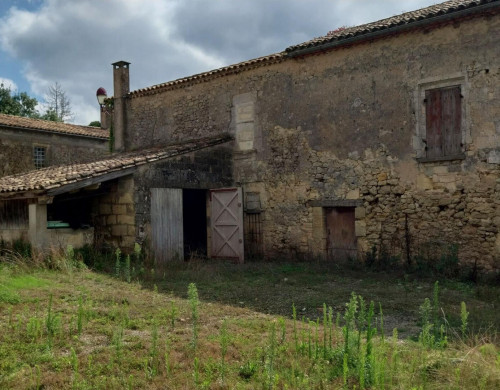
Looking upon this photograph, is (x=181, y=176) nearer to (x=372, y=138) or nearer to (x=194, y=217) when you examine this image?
(x=194, y=217)

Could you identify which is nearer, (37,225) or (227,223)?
(37,225)

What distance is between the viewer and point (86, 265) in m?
9.97

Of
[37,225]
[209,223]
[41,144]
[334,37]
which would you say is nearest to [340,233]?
[209,223]

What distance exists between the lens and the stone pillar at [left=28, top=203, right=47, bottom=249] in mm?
10227

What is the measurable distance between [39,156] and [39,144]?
20.3 inches

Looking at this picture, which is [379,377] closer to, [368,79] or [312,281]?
[312,281]

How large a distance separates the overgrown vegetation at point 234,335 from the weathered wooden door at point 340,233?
7.33ft

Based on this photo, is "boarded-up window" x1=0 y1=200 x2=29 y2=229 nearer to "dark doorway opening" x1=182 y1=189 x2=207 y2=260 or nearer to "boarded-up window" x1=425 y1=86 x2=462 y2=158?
"dark doorway opening" x1=182 y1=189 x2=207 y2=260

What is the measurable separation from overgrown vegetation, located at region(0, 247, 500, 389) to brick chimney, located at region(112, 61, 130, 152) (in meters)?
8.11

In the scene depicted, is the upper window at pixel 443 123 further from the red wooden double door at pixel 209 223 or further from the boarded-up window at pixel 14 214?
the boarded-up window at pixel 14 214

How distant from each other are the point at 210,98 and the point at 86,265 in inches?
252

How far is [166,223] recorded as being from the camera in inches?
474

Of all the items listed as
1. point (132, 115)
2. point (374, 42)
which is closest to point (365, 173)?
point (374, 42)

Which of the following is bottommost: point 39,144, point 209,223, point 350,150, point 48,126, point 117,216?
point 209,223
